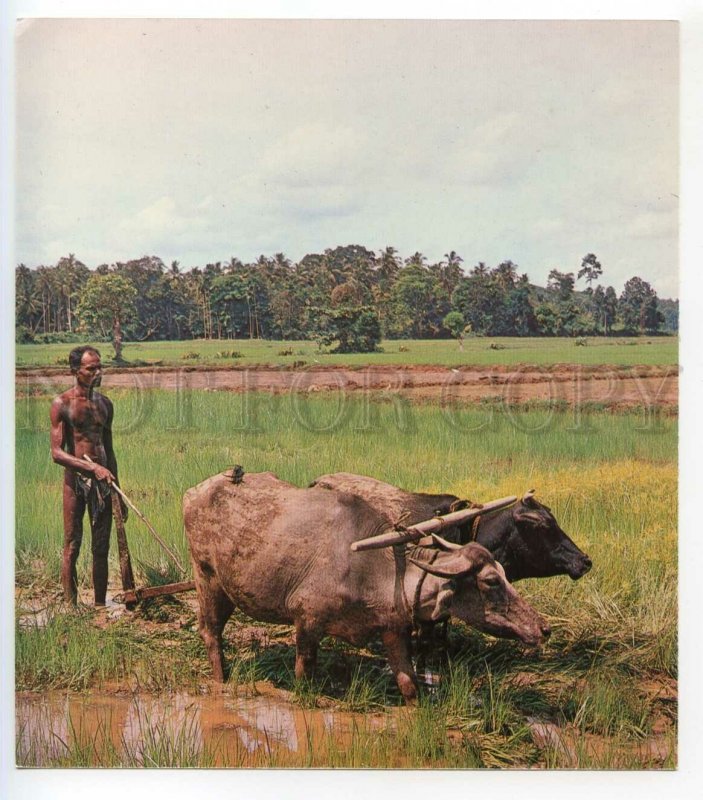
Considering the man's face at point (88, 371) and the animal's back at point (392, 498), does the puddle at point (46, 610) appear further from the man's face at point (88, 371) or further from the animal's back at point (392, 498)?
the animal's back at point (392, 498)

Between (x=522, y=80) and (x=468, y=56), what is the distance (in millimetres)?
351

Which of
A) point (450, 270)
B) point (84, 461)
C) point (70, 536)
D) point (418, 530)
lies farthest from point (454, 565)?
point (70, 536)

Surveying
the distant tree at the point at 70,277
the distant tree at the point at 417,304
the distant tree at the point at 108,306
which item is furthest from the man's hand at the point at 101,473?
the distant tree at the point at 417,304

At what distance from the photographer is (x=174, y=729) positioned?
17.4ft

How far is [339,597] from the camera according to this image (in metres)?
4.88

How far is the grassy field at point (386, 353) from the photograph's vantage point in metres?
5.82

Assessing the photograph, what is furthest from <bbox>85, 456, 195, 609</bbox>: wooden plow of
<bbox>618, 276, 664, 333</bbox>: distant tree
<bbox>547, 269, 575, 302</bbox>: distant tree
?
<bbox>618, 276, 664, 333</bbox>: distant tree

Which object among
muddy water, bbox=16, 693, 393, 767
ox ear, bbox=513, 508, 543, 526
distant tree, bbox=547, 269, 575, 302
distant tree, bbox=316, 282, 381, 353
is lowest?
muddy water, bbox=16, 693, 393, 767

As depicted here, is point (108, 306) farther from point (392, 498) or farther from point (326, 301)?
point (392, 498)

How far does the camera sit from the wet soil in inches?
223

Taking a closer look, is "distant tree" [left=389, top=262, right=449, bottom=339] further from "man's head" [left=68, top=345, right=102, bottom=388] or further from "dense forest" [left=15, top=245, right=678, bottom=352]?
"man's head" [left=68, top=345, right=102, bottom=388]

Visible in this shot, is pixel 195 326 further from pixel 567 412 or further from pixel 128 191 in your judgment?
pixel 567 412

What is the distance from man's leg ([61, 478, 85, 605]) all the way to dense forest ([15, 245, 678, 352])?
98 centimetres
